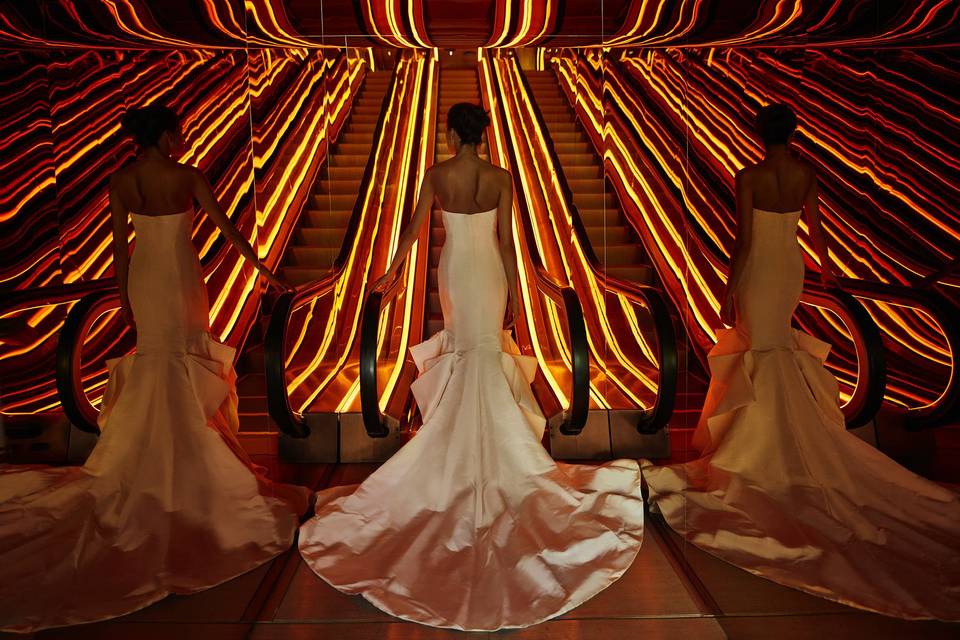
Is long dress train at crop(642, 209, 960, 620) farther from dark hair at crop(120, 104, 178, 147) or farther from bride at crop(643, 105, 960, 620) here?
dark hair at crop(120, 104, 178, 147)

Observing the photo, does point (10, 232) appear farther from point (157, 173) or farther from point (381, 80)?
point (381, 80)

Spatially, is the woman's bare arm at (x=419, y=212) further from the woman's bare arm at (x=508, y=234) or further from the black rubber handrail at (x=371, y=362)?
Answer: the woman's bare arm at (x=508, y=234)

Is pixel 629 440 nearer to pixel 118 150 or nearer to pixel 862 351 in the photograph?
pixel 862 351

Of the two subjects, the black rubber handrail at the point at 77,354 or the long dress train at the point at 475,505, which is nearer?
the long dress train at the point at 475,505

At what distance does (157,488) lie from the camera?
337 cm

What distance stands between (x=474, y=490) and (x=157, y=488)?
54.1 inches

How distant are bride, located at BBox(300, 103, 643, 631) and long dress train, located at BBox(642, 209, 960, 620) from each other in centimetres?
37

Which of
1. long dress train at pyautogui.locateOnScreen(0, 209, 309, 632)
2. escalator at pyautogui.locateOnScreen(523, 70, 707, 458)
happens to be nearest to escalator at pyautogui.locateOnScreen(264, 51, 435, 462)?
long dress train at pyautogui.locateOnScreen(0, 209, 309, 632)

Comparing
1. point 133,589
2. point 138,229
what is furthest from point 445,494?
point 138,229

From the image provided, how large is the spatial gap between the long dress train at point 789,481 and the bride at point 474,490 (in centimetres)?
37

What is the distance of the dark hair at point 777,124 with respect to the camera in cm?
348

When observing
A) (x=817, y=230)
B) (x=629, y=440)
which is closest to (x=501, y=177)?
(x=817, y=230)

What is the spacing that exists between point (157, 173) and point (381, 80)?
1.74m

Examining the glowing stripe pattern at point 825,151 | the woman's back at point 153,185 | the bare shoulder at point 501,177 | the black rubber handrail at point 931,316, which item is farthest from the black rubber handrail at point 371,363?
the black rubber handrail at point 931,316
